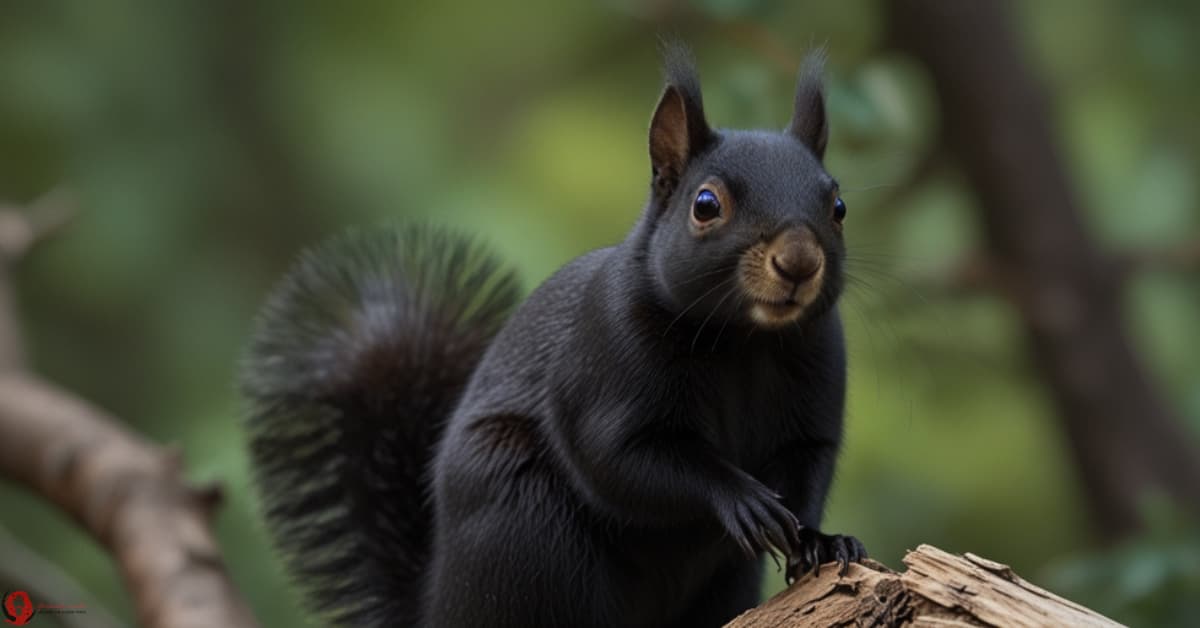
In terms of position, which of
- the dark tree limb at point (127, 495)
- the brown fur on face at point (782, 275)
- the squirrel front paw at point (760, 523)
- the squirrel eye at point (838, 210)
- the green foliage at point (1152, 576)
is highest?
the dark tree limb at point (127, 495)

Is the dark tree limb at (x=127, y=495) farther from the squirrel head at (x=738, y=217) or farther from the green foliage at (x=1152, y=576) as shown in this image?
the green foliage at (x=1152, y=576)

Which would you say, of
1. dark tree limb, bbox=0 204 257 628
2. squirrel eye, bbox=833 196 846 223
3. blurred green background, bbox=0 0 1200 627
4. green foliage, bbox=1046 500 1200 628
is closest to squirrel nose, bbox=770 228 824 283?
squirrel eye, bbox=833 196 846 223

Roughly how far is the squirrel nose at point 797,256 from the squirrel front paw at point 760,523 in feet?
0.98

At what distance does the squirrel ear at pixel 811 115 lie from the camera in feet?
7.23

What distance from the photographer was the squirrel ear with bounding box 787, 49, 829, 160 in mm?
2203

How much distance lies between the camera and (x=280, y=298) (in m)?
2.94

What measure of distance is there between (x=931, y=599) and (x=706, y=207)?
1.86 ft

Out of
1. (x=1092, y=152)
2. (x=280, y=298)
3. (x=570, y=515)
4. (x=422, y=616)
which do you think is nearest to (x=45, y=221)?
(x=280, y=298)

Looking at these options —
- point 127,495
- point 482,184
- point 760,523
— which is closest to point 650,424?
point 760,523

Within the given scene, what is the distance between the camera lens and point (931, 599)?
1785 mm

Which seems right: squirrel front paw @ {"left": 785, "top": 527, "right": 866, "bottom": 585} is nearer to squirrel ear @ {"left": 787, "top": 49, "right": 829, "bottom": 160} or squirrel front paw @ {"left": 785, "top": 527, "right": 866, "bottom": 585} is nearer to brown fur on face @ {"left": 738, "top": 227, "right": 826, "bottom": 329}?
brown fur on face @ {"left": 738, "top": 227, "right": 826, "bottom": 329}

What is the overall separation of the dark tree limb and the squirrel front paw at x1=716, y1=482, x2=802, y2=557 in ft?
3.43

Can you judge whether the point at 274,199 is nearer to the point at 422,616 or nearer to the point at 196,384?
the point at 196,384


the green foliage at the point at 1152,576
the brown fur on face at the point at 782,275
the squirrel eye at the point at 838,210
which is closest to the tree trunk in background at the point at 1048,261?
the green foliage at the point at 1152,576
